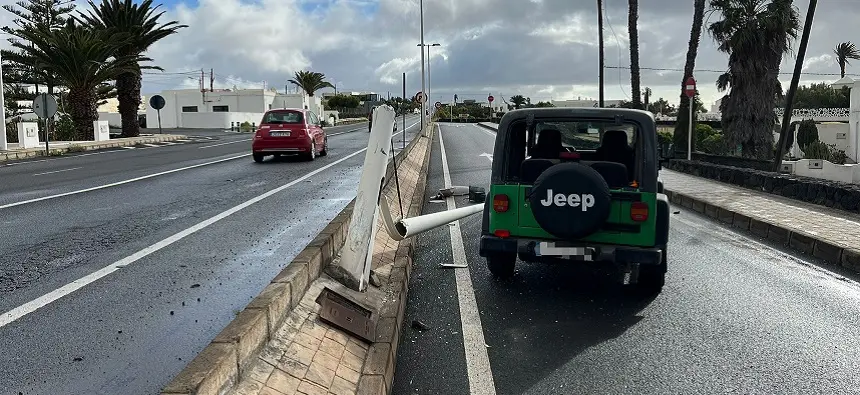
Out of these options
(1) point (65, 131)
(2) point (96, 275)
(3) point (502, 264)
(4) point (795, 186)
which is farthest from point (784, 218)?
(1) point (65, 131)

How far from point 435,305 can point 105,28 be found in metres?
39.0

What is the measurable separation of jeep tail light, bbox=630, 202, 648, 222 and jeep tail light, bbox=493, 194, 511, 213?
1112 millimetres

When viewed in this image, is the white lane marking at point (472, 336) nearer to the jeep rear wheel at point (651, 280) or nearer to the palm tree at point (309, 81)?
the jeep rear wheel at point (651, 280)

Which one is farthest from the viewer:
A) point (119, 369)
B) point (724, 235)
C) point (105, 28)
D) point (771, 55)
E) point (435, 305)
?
point (105, 28)

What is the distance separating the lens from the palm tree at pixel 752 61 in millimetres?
33844

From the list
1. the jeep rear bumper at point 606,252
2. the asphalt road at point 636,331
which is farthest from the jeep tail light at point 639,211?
the asphalt road at point 636,331

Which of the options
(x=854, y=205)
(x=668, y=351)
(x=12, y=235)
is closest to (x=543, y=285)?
(x=668, y=351)

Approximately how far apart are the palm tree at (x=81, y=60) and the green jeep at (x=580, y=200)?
32918mm

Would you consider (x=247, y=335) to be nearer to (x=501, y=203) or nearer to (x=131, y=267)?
(x=501, y=203)

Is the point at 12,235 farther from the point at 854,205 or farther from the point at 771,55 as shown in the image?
the point at 771,55

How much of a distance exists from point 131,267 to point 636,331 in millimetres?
4772

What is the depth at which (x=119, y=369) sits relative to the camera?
4449mm

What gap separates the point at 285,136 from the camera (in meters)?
21.6

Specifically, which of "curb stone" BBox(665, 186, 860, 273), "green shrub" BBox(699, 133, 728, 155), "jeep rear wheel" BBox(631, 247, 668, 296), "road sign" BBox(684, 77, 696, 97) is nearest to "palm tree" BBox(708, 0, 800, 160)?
"green shrub" BBox(699, 133, 728, 155)
